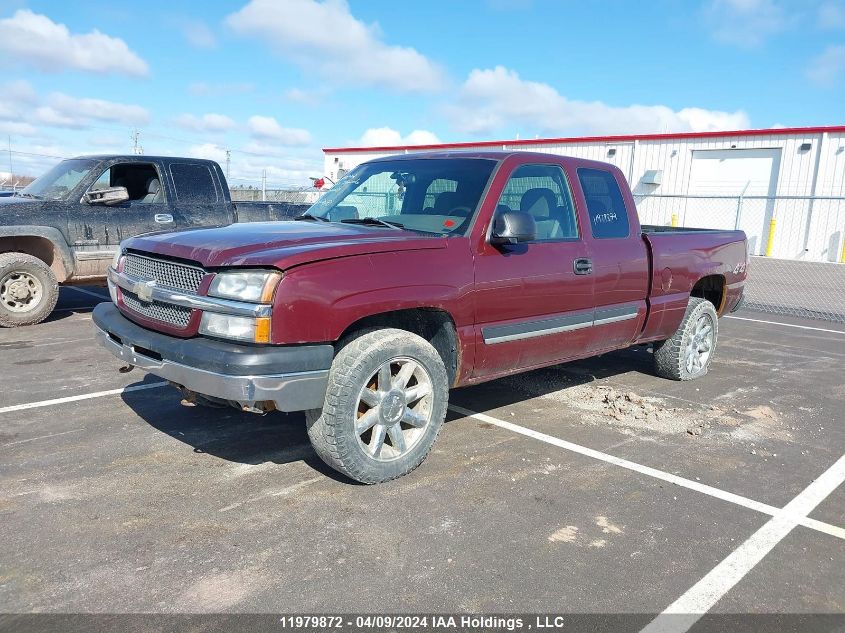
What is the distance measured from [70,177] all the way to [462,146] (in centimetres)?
2224

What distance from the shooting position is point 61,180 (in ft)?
27.9

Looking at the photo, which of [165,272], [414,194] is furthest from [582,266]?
[165,272]

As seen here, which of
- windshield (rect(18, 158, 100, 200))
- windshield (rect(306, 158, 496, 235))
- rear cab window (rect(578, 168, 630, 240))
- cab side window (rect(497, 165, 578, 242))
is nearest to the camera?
windshield (rect(306, 158, 496, 235))

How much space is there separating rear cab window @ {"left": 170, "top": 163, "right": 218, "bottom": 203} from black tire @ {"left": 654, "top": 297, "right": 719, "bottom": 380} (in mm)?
5976

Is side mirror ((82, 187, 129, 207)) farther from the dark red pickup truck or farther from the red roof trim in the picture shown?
the red roof trim

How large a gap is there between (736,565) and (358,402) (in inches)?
78.6

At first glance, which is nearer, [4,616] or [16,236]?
[4,616]

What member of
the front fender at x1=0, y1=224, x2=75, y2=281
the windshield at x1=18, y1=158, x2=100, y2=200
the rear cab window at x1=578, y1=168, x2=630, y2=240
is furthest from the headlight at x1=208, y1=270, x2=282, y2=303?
the windshield at x1=18, y1=158, x2=100, y2=200

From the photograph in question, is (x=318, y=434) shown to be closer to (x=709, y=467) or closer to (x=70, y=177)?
(x=709, y=467)

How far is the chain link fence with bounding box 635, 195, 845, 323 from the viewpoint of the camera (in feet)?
43.6

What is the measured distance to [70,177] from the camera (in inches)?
332

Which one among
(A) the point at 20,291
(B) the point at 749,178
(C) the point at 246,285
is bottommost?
(A) the point at 20,291

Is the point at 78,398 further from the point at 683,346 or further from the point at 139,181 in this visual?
the point at 683,346

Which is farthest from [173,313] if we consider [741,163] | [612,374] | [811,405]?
[741,163]
